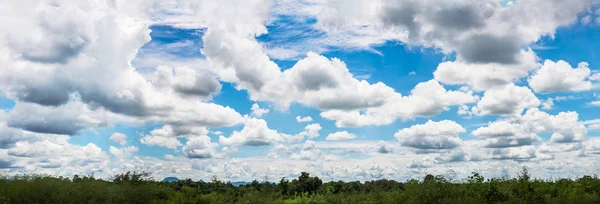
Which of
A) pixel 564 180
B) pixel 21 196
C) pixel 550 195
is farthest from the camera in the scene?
pixel 564 180

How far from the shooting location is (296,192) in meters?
30.9

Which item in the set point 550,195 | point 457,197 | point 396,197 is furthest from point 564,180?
point 396,197

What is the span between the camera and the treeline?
82.6 ft

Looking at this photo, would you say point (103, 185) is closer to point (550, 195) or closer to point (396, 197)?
point (396, 197)

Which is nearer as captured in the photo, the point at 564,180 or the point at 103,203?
the point at 103,203

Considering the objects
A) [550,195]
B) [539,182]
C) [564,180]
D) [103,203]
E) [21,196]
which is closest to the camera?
[21,196]

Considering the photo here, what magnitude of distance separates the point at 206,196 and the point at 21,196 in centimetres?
942

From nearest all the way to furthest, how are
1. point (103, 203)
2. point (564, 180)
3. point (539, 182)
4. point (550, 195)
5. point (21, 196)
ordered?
point (21, 196) → point (103, 203) → point (550, 195) → point (539, 182) → point (564, 180)

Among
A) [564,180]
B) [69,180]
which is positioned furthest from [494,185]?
[69,180]

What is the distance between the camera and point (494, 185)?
28219mm

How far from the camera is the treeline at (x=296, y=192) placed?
25188 mm

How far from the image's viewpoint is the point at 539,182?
30250mm

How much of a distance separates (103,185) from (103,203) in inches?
71.5

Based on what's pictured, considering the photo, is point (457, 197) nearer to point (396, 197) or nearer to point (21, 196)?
point (396, 197)
